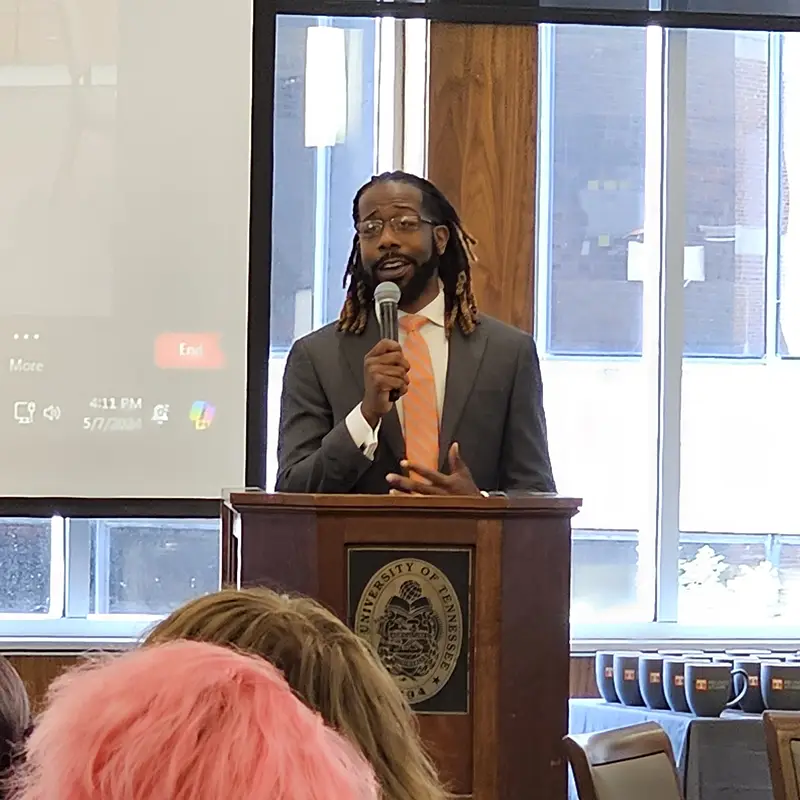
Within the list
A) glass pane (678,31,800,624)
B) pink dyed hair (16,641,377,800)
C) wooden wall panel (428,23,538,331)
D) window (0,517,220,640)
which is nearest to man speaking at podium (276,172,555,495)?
wooden wall panel (428,23,538,331)

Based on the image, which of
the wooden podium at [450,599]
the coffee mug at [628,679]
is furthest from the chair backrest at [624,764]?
the coffee mug at [628,679]

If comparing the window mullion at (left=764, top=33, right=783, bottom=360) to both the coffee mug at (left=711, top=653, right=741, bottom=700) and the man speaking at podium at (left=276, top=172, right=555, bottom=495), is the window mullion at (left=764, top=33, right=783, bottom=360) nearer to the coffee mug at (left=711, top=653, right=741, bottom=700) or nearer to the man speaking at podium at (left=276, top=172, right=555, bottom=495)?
the coffee mug at (left=711, top=653, right=741, bottom=700)

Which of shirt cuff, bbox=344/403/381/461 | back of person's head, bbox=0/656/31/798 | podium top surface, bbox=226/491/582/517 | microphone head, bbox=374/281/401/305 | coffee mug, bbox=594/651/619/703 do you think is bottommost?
coffee mug, bbox=594/651/619/703

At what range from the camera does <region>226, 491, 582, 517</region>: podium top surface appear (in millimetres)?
1980

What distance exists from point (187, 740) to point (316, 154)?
359 cm

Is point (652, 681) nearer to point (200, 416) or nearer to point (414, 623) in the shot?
point (414, 623)

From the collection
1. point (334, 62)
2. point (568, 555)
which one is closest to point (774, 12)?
point (334, 62)

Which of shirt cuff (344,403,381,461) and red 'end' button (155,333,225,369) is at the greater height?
red 'end' button (155,333,225,369)

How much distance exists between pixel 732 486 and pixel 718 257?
0.73 meters

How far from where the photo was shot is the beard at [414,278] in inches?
96.7

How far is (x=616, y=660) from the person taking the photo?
3.21 m

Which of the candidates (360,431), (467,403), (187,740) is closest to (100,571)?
(467,403)

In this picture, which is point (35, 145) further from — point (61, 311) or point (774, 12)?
point (774, 12)

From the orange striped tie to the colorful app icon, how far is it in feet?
4.07
